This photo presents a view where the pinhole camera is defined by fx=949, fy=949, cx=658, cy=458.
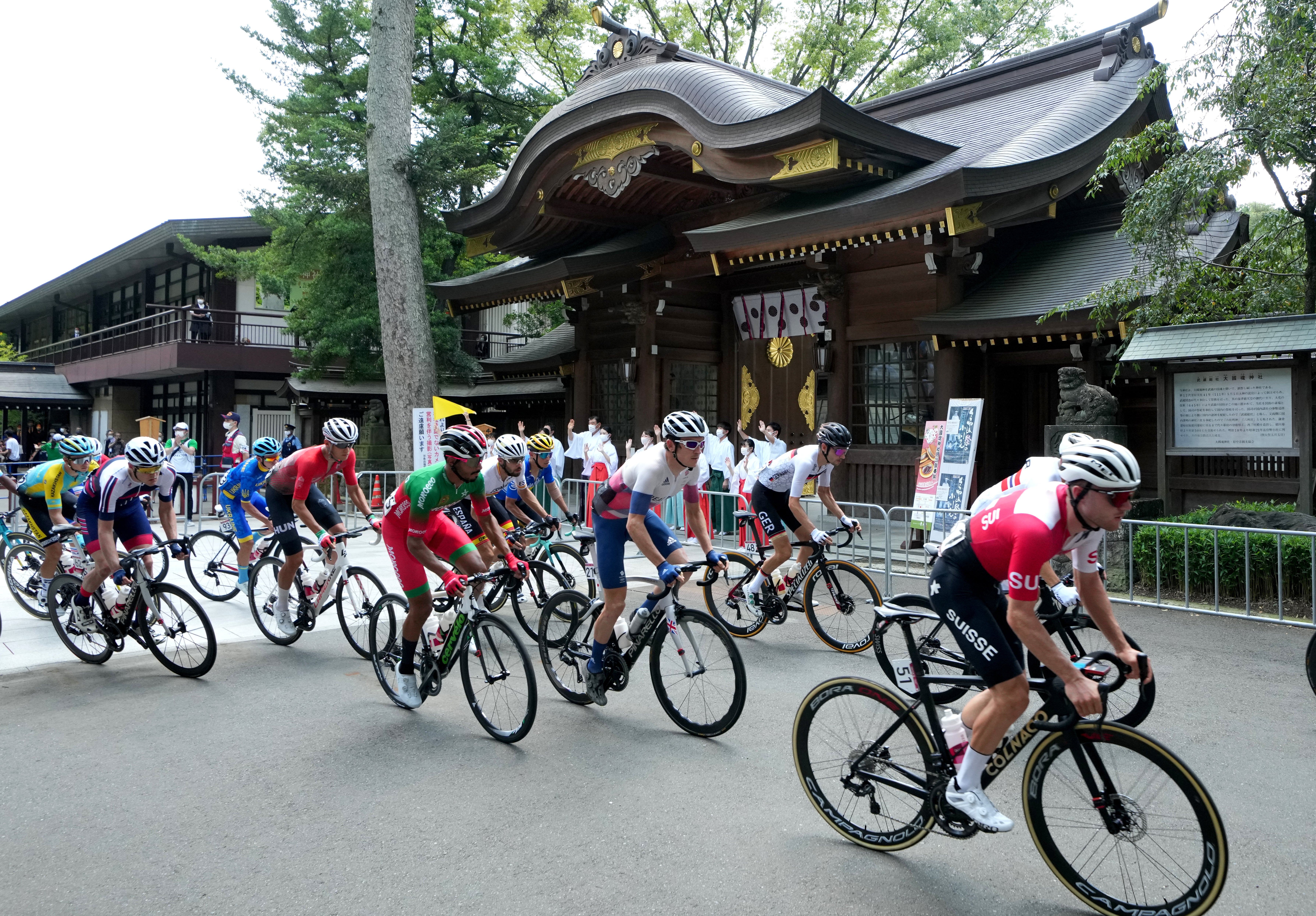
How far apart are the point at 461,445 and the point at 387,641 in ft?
5.68

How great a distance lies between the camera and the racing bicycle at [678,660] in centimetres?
535

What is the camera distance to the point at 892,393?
15031 millimetres

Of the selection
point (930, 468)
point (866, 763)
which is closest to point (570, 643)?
point (866, 763)

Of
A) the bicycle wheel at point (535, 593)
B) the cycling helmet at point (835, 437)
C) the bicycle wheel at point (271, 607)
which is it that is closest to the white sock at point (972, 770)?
the cycling helmet at point (835, 437)

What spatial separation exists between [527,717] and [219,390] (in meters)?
26.3

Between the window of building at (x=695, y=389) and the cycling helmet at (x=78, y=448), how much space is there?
430 inches

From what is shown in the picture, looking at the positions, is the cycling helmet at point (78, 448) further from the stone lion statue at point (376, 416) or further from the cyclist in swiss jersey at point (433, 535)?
the stone lion statue at point (376, 416)

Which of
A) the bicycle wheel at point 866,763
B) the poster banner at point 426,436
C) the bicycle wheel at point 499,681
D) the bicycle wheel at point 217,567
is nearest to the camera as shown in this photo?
the bicycle wheel at point 866,763

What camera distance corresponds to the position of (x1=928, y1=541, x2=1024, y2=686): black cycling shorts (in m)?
3.60

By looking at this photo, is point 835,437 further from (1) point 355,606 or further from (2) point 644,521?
(1) point 355,606

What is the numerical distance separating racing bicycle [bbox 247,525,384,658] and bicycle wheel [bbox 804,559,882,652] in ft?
11.2

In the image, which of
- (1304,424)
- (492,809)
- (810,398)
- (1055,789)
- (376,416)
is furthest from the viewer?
(376,416)

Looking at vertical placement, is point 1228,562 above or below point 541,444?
below

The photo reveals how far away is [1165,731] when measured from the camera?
217 inches
